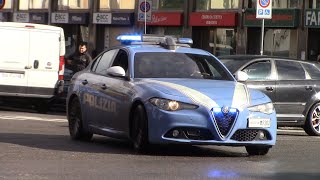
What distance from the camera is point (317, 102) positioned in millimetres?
15125

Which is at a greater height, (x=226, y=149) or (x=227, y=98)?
(x=227, y=98)

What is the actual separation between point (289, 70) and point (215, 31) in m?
16.9

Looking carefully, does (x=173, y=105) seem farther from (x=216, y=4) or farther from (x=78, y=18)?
(x=78, y=18)

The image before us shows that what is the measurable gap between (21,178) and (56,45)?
10.8 metres

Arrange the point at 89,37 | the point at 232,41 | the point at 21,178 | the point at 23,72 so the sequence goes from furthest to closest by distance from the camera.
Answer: the point at 89,37 < the point at 232,41 < the point at 23,72 < the point at 21,178

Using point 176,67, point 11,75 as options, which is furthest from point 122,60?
point 11,75

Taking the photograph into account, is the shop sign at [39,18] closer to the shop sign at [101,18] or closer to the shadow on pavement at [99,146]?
the shop sign at [101,18]

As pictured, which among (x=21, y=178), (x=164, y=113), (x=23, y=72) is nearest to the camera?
(x=21, y=178)

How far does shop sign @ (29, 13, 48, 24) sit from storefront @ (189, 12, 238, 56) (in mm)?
10635

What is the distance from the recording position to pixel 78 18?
124 ft

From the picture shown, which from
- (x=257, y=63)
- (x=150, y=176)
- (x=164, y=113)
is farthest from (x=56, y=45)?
(x=150, y=176)

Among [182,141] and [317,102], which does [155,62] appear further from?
[317,102]

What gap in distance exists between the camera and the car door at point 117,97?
408 inches

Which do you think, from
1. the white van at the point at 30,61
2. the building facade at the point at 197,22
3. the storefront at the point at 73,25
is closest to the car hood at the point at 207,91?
the white van at the point at 30,61
